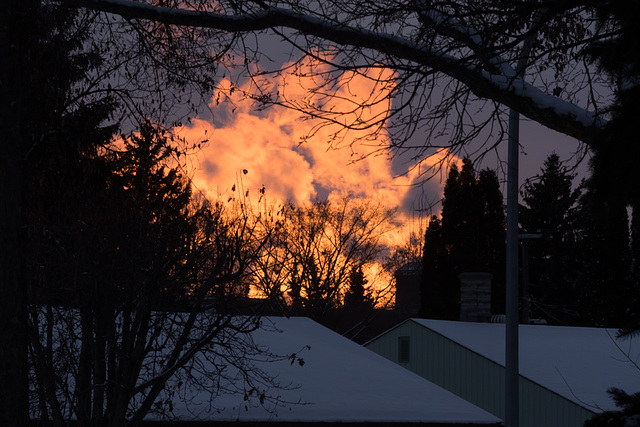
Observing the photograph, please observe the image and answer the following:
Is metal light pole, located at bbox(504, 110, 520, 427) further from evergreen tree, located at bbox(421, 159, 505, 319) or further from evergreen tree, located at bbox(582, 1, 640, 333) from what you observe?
evergreen tree, located at bbox(421, 159, 505, 319)

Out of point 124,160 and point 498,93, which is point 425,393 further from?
point 498,93

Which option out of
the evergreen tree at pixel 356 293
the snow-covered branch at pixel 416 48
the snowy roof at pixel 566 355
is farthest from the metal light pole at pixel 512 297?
the evergreen tree at pixel 356 293

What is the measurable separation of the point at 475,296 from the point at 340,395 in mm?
12356

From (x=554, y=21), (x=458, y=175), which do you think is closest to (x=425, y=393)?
(x=554, y=21)

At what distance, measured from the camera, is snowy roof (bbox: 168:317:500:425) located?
43.3 ft

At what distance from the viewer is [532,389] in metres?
20.2

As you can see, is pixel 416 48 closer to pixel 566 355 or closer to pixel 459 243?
pixel 566 355

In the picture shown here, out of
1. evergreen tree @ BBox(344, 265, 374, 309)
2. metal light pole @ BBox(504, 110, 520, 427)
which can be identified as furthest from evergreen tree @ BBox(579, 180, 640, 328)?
metal light pole @ BBox(504, 110, 520, 427)

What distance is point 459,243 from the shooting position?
142ft

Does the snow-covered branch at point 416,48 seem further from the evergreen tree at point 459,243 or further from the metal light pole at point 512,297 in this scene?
the evergreen tree at point 459,243

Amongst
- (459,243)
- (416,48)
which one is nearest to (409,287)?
(459,243)

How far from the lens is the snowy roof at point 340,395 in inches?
520

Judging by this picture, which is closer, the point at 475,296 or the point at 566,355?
the point at 566,355

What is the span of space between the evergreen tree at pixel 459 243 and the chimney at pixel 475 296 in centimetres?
1429
